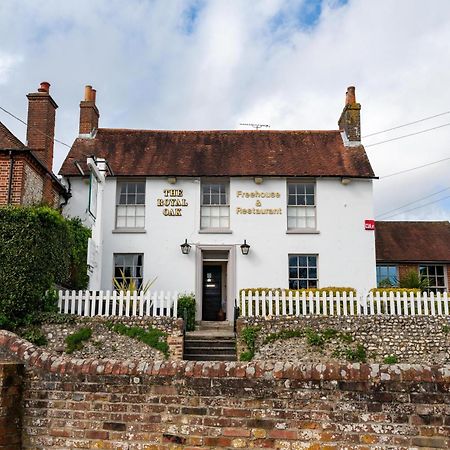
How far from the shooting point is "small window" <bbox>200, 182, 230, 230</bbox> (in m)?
20.1

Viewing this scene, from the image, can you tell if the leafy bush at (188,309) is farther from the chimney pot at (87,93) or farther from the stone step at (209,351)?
the chimney pot at (87,93)

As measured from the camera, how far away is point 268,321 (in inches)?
602

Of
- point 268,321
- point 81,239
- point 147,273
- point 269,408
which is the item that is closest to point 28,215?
point 81,239

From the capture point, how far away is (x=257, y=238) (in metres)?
19.8

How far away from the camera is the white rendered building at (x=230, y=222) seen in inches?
772

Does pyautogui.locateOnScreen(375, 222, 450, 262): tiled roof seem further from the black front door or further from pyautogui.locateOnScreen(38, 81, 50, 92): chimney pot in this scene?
pyautogui.locateOnScreen(38, 81, 50, 92): chimney pot

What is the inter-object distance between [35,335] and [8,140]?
6330mm

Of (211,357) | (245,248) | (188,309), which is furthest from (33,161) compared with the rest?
(211,357)

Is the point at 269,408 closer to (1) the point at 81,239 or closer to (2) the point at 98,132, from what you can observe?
(1) the point at 81,239

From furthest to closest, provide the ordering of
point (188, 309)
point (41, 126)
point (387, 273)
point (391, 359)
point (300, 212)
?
point (387, 273) < point (300, 212) < point (41, 126) < point (188, 309) < point (391, 359)

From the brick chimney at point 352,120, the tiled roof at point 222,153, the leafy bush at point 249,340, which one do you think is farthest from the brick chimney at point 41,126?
the brick chimney at point 352,120

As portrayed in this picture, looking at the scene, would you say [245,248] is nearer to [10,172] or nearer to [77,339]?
[77,339]

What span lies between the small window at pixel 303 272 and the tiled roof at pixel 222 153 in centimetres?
321

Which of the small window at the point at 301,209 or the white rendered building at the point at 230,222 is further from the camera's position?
the small window at the point at 301,209
